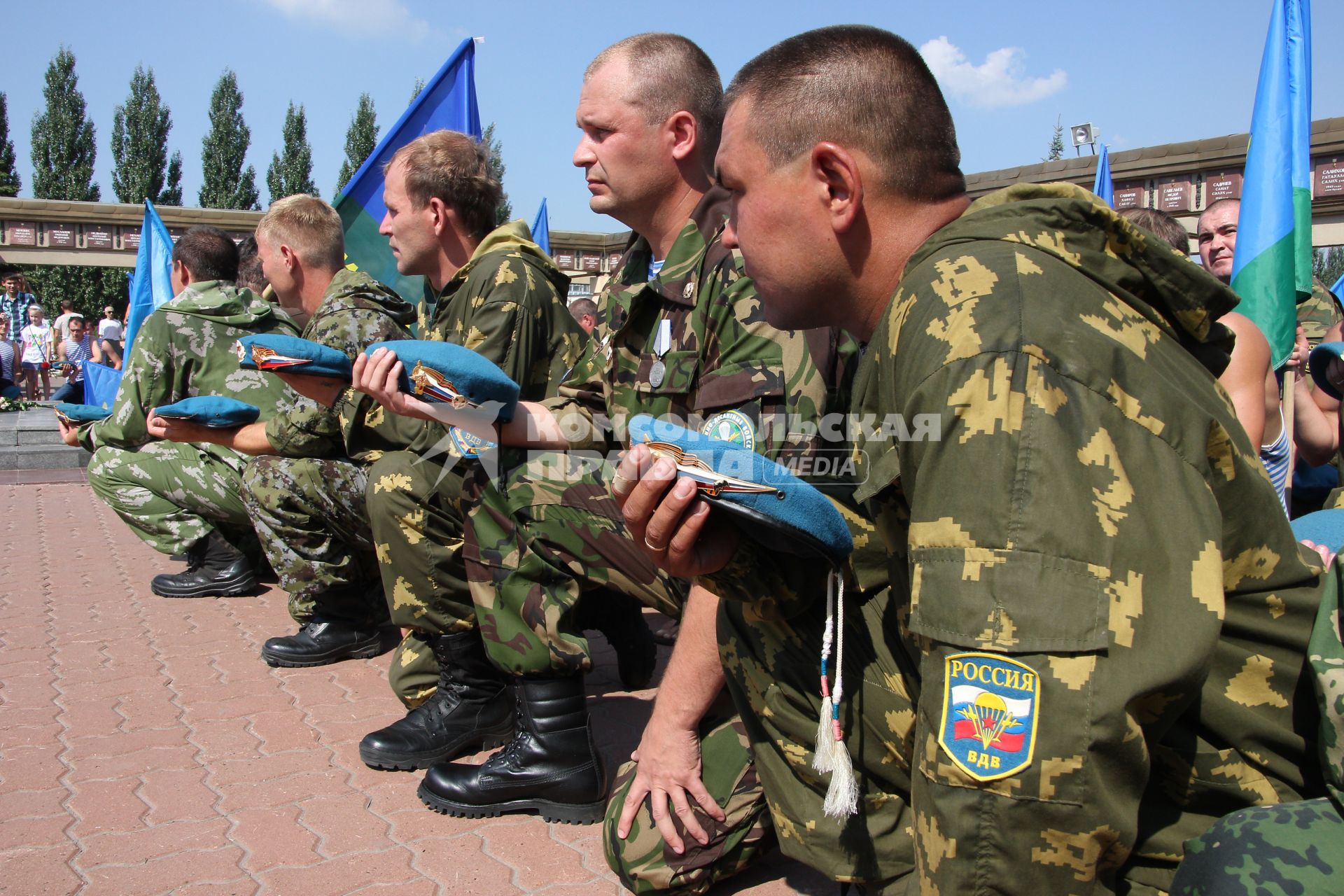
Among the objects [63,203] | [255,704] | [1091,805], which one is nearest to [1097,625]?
[1091,805]

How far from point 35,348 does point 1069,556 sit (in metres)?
19.8

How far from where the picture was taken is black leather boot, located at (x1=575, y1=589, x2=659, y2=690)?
13.2 feet

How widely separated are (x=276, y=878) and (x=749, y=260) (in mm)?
1948

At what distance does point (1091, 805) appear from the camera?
1145 millimetres

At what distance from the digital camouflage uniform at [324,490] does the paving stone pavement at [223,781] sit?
0.34m

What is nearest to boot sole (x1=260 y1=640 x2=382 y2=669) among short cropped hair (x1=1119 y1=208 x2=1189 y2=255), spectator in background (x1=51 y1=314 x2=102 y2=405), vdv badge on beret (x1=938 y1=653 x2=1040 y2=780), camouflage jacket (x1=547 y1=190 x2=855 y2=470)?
camouflage jacket (x1=547 y1=190 x2=855 y2=470)

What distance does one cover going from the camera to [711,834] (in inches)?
92.3

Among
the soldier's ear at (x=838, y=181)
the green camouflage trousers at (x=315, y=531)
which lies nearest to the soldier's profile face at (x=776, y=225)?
the soldier's ear at (x=838, y=181)

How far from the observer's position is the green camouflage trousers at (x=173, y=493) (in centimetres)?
546

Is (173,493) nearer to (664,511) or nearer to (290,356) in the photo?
(290,356)

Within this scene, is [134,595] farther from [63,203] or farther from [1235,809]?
[63,203]

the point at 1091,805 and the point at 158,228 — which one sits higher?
the point at 158,228

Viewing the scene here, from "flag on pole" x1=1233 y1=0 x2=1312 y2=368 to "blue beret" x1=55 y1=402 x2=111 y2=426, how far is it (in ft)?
18.3

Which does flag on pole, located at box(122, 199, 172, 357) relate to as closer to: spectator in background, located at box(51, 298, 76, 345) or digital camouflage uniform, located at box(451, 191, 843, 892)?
digital camouflage uniform, located at box(451, 191, 843, 892)
